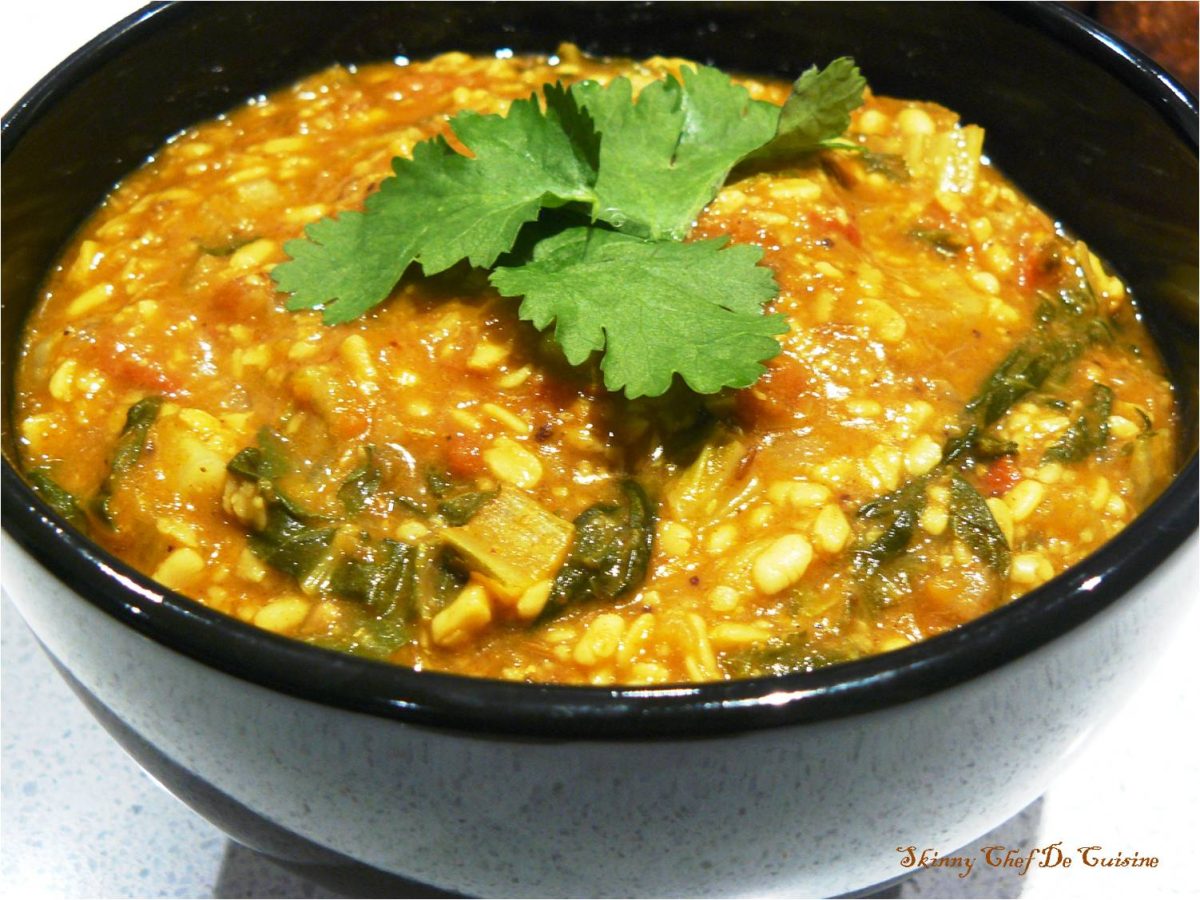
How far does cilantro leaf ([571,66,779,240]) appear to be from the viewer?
2.94 meters

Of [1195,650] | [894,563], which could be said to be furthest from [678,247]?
[1195,650]

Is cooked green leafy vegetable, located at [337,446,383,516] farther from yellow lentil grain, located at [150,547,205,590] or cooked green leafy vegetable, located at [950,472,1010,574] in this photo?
cooked green leafy vegetable, located at [950,472,1010,574]

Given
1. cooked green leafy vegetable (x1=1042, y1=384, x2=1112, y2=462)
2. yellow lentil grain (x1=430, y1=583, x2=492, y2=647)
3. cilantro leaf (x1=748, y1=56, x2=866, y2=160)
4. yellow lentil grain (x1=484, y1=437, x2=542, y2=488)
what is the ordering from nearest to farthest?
yellow lentil grain (x1=430, y1=583, x2=492, y2=647) < yellow lentil grain (x1=484, y1=437, x2=542, y2=488) < cooked green leafy vegetable (x1=1042, y1=384, x2=1112, y2=462) < cilantro leaf (x1=748, y1=56, x2=866, y2=160)

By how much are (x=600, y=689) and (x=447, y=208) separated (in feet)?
4.56

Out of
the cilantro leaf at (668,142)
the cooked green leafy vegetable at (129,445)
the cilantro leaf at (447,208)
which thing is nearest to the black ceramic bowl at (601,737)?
the cooked green leafy vegetable at (129,445)

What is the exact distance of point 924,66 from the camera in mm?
3783

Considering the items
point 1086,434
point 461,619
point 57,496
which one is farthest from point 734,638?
point 57,496

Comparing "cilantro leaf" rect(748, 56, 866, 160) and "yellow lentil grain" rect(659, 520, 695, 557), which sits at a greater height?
"cilantro leaf" rect(748, 56, 866, 160)

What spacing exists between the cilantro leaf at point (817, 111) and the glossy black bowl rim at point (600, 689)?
1.37 m

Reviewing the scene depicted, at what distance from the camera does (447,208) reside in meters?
2.95

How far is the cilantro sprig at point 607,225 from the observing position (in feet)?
8.71

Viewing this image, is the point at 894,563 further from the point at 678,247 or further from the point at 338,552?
the point at 338,552

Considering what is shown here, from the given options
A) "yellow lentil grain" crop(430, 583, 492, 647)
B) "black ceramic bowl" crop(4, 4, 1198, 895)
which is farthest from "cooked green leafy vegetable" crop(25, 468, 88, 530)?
"yellow lentil grain" crop(430, 583, 492, 647)

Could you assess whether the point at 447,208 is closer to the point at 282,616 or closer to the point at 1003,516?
the point at 282,616
